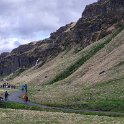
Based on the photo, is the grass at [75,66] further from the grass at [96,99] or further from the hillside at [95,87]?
the grass at [96,99]

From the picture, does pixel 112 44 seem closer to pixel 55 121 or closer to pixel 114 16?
pixel 114 16

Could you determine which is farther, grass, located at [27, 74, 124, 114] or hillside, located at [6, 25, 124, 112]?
hillside, located at [6, 25, 124, 112]

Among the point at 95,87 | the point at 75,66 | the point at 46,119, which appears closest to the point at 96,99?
the point at 95,87

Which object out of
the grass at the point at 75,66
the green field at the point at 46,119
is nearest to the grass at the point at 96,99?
the green field at the point at 46,119

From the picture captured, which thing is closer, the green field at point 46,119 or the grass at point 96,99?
the green field at point 46,119

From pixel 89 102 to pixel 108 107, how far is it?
19.7ft

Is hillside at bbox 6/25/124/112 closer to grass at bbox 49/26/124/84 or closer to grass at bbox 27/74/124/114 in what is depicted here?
grass at bbox 27/74/124/114

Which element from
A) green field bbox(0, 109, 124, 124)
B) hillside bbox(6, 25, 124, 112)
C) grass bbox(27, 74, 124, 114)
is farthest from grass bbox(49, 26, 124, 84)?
green field bbox(0, 109, 124, 124)

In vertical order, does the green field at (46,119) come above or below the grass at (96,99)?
below

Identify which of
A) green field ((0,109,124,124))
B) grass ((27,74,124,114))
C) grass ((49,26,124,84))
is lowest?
green field ((0,109,124,124))

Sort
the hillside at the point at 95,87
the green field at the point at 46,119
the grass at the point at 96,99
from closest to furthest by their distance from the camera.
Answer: the green field at the point at 46,119 → the grass at the point at 96,99 → the hillside at the point at 95,87

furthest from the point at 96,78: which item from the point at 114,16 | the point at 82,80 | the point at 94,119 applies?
the point at 114,16

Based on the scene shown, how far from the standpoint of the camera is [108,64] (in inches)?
4247

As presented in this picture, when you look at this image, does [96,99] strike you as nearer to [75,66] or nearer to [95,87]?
[95,87]
